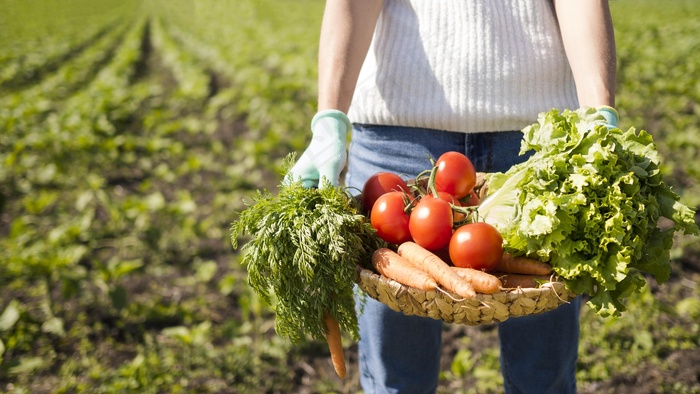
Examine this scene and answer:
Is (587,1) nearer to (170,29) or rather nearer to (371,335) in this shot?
(371,335)

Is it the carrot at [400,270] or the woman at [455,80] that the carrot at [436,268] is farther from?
the woman at [455,80]

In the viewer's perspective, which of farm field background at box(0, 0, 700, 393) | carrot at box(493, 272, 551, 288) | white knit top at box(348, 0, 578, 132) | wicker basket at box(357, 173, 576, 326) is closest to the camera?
wicker basket at box(357, 173, 576, 326)

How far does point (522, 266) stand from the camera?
193 cm

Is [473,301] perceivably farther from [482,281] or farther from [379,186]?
[379,186]

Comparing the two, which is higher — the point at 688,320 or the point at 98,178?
the point at 98,178

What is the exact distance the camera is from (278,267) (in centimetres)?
187

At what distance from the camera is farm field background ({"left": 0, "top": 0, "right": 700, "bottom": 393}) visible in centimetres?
362

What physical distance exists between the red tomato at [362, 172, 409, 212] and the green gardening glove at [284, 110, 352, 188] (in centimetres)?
14

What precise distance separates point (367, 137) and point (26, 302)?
3.11 m

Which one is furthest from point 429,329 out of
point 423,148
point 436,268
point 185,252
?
point 185,252

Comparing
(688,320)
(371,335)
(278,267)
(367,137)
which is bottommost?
(688,320)

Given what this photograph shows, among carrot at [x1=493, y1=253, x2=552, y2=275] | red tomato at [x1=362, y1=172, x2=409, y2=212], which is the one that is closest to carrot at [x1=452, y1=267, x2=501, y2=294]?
carrot at [x1=493, y1=253, x2=552, y2=275]

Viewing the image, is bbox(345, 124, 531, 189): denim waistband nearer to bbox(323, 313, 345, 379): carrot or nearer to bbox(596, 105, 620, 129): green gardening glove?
bbox(596, 105, 620, 129): green gardening glove

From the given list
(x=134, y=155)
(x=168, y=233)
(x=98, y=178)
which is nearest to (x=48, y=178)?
(x=98, y=178)
